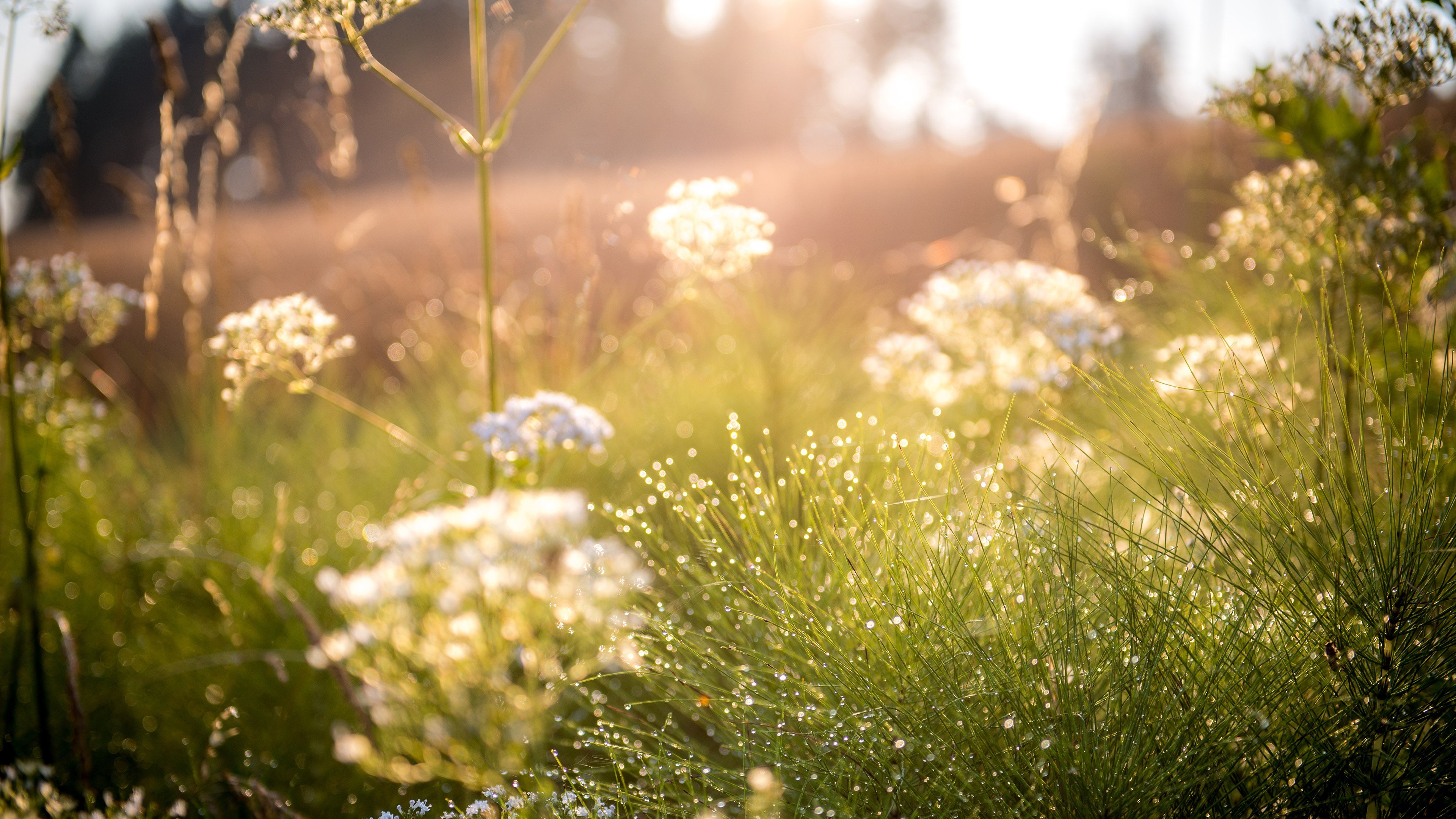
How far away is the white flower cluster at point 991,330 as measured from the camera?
7.39 ft

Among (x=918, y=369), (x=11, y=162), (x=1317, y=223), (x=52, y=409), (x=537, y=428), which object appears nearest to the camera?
(x=11, y=162)

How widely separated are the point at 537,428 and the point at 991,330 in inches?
60.2

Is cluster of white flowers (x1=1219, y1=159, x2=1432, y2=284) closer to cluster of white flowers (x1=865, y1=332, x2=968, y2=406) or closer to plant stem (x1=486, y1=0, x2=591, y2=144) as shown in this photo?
cluster of white flowers (x1=865, y1=332, x2=968, y2=406)

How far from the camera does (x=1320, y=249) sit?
1721 mm

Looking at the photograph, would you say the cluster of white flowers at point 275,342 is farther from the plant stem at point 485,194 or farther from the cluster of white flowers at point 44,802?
the cluster of white flowers at point 44,802

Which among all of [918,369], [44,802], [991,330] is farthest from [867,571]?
[44,802]

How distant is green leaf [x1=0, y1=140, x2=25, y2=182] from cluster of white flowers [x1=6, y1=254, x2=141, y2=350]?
0.49m

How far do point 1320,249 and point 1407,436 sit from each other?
810 mm

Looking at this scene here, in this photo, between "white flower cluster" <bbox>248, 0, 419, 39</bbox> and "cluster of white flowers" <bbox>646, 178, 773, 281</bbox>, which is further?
"cluster of white flowers" <bbox>646, 178, 773, 281</bbox>

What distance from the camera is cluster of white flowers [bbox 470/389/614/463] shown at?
1.41 metres

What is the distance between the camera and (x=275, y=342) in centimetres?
154

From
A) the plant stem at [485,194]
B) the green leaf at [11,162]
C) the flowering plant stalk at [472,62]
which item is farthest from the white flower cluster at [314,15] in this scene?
the green leaf at [11,162]

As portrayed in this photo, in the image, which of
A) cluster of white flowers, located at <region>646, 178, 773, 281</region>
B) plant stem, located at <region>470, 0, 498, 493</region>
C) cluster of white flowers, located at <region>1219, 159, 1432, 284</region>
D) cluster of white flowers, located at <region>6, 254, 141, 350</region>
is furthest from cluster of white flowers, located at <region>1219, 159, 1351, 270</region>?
cluster of white flowers, located at <region>6, 254, 141, 350</region>

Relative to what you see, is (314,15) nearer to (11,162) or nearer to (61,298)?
(11,162)
